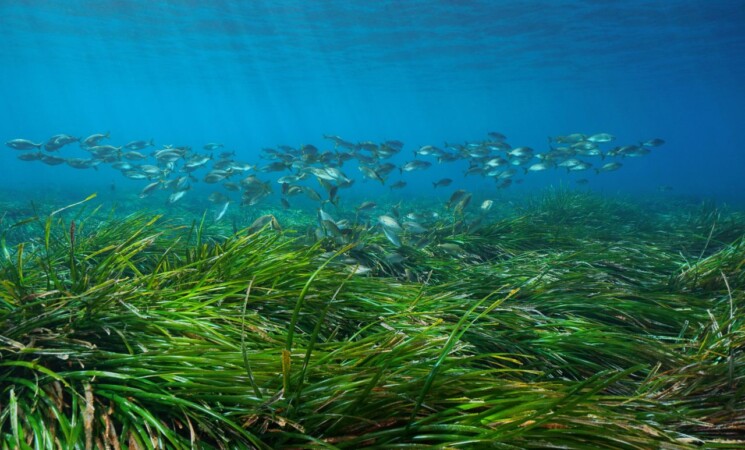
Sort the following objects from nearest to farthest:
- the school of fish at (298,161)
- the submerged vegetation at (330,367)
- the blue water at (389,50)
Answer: the submerged vegetation at (330,367)
the school of fish at (298,161)
the blue water at (389,50)

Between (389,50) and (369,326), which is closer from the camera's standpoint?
(369,326)

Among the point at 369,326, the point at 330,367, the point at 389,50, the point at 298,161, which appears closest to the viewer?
the point at 330,367

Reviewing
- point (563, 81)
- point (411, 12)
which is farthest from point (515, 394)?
point (563, 81)

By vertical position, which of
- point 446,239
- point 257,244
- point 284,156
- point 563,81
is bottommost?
point 563,81

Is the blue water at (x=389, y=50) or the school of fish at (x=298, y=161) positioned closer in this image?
the school of fish at (x=298, y=161)

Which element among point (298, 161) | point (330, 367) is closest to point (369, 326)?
point (330, 367)

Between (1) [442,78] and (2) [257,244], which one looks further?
(1) [442,78]

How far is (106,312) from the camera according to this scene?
241cm

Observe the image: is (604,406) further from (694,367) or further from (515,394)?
(694,367)

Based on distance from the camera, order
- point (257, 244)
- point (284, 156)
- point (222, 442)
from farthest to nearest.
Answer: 1. point (284, 156)
2. point (257, 244)
3. point (222, 442)

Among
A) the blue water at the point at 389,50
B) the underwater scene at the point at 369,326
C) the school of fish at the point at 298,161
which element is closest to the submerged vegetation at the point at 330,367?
the underwater scene at the point at 369,326

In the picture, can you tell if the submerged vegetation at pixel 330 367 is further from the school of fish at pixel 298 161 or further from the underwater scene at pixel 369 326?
the school of fish at pixel 298 161

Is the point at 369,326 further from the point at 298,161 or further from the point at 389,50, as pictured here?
the point at 389,50

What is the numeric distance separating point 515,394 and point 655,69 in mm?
56310
